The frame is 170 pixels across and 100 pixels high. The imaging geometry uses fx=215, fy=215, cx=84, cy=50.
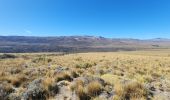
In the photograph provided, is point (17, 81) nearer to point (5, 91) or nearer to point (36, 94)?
point (5, 91)

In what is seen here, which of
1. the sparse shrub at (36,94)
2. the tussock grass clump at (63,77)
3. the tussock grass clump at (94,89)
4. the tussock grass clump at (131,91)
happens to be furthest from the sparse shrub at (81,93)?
the tussock grass clump at (63,77)

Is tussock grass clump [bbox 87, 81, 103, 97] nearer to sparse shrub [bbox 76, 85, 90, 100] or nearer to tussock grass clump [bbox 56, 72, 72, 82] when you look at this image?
sparse shrub [bbox 76, 85, 90, 100]

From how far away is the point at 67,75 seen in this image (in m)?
11.2

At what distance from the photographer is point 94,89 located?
7.63 meters

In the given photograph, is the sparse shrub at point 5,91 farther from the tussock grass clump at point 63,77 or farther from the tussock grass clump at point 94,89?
the tussock grass clump at point 94,89

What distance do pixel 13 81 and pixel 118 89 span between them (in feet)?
17.9

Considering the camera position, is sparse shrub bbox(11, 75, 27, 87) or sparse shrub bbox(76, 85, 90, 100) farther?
sparse shrub bbox(11, 75, 27, 87)

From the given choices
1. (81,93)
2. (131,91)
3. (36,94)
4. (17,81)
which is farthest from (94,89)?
(17,81)

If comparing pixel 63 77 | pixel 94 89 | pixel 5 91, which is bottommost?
pixel 5 91

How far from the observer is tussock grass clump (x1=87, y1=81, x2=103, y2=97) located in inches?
296

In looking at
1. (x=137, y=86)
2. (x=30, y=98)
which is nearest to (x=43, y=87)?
(x=30, y=98)

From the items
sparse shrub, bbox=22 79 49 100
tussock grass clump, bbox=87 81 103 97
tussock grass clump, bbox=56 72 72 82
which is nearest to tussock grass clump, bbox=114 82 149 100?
tussock grass clump, bbox=87 81 103 97

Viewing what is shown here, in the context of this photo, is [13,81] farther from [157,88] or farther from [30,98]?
[157,88]

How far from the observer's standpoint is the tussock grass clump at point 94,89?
7516mm
